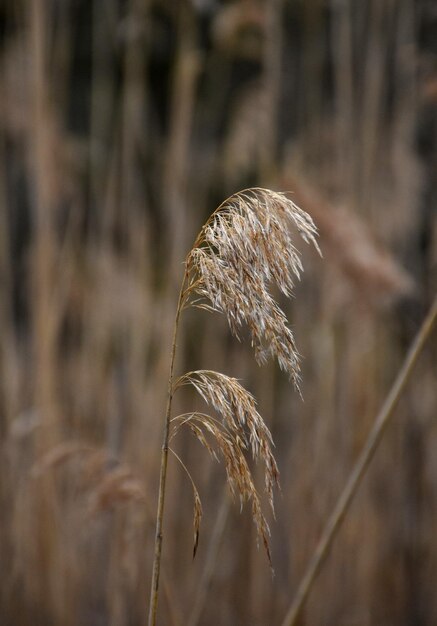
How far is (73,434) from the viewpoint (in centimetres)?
175

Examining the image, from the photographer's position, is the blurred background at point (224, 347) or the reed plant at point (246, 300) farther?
the blurred background at point (224, 347)

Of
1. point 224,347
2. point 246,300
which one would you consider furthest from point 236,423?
point 224,347

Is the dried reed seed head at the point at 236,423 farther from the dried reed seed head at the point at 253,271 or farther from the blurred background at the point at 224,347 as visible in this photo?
the blurred background at the point at 224,347

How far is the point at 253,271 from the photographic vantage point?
53cm

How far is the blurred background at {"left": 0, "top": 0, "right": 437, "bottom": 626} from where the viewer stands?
60.6 inches

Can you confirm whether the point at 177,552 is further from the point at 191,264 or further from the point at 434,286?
the point at 191,264

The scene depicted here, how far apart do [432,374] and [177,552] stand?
2.51 feet

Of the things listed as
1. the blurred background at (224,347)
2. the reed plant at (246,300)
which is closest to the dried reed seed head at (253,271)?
the reed plant at (246,300)

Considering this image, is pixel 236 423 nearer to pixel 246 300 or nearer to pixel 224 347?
pixel 246 300

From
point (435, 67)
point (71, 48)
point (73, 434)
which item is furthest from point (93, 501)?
point (71, 48)

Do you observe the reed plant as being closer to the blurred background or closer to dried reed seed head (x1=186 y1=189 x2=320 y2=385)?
dried reed seed head (x1=186 y1=189 x2=320 y2=385)

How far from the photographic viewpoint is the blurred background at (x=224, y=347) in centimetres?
154

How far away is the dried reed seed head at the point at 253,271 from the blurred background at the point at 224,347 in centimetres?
83

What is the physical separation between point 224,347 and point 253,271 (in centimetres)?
136
